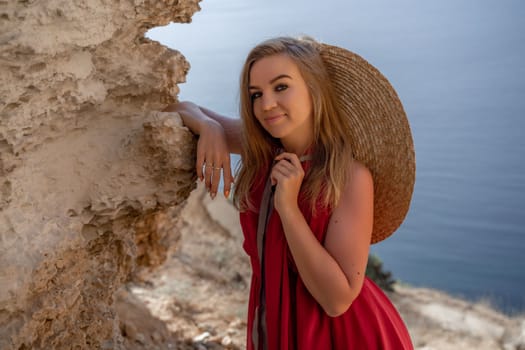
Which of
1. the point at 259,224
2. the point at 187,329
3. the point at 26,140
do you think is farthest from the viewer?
the point at 187,329

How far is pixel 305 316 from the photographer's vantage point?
5.49 feet

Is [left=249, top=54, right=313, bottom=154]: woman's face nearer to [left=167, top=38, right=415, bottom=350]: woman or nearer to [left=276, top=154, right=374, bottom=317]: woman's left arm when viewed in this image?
[left=167, top=38, right=415, bottom=350]: woman

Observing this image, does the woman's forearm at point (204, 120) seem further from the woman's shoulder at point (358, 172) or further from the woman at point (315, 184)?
the woman's shoulder at point (358, 172)

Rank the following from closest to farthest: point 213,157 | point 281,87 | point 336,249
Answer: point 336,249 → point 281,87 → point 213,157

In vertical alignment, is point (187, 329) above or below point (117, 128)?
below

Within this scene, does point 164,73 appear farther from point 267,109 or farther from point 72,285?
point 72,285

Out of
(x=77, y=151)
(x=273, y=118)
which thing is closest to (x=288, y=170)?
(x=273, y=118)

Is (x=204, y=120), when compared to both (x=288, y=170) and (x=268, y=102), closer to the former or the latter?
(x=268, y=102)

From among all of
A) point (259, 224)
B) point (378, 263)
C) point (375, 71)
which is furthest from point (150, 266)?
point (378, 263)

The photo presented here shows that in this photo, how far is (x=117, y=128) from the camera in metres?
1.89

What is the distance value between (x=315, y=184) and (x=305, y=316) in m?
0.42

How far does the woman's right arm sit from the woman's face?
0.19 meters

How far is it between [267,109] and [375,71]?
0.39m

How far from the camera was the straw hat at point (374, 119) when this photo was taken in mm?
1753
